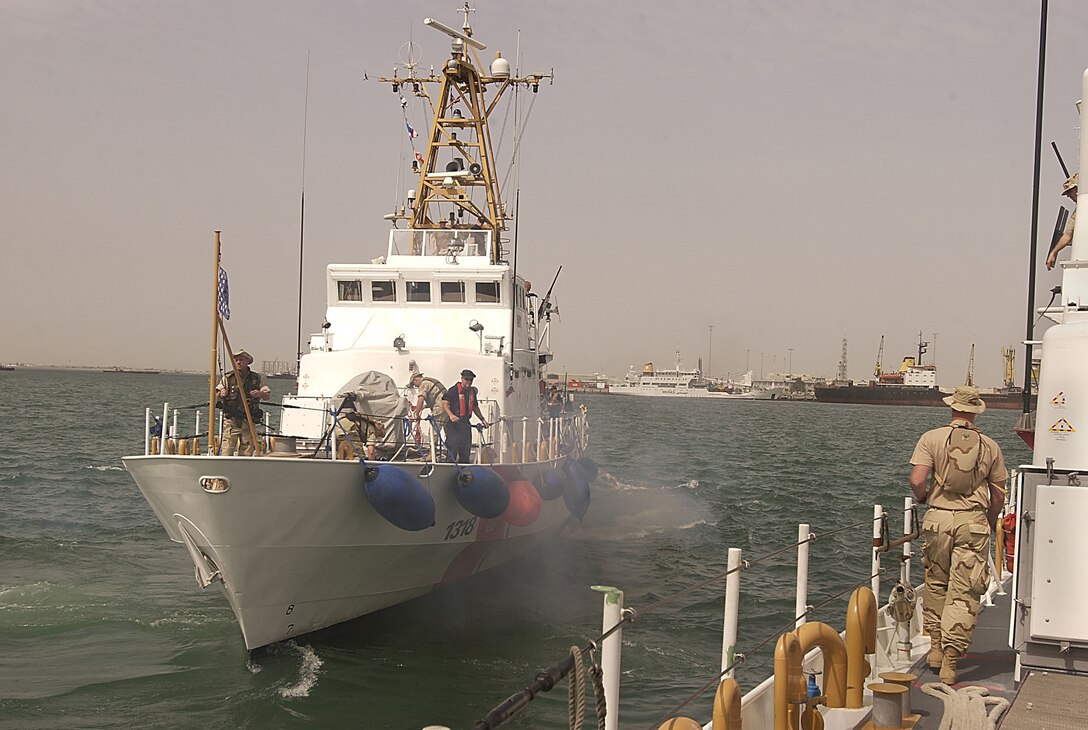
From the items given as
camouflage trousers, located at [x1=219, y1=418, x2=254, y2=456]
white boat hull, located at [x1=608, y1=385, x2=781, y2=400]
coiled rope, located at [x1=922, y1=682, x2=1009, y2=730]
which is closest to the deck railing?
camouflage trousers, located at [x1=219, y1=418, x2=254, y2=456]

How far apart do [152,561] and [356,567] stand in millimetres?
6907

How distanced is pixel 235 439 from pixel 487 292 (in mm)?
6085

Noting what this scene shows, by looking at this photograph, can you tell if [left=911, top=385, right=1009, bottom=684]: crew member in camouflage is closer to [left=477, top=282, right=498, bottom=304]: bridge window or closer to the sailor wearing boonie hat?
the sailor wearing boonie hat

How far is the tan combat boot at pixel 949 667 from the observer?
609 cm

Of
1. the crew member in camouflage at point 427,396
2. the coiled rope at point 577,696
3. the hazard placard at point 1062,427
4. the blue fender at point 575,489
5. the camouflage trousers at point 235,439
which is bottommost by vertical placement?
the blue fender at point 575,489

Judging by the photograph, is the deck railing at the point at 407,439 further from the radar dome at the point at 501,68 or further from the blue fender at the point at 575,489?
the radar dome at the point at 501,68

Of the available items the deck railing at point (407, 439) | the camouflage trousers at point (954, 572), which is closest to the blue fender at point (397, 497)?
the deck railing at point (407, 439)

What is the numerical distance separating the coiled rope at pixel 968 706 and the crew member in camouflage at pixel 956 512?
35 cm

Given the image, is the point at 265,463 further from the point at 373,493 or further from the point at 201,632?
the point at 201,632

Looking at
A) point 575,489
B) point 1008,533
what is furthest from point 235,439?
point 1008,533

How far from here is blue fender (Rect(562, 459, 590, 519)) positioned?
1620 centimetres

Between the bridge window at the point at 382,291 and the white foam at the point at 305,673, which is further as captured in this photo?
the bridge window at the point at 382,291

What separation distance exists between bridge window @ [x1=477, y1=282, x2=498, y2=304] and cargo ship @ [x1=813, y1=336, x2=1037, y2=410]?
119291mm

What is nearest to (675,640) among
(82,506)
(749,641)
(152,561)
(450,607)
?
(749,641)
